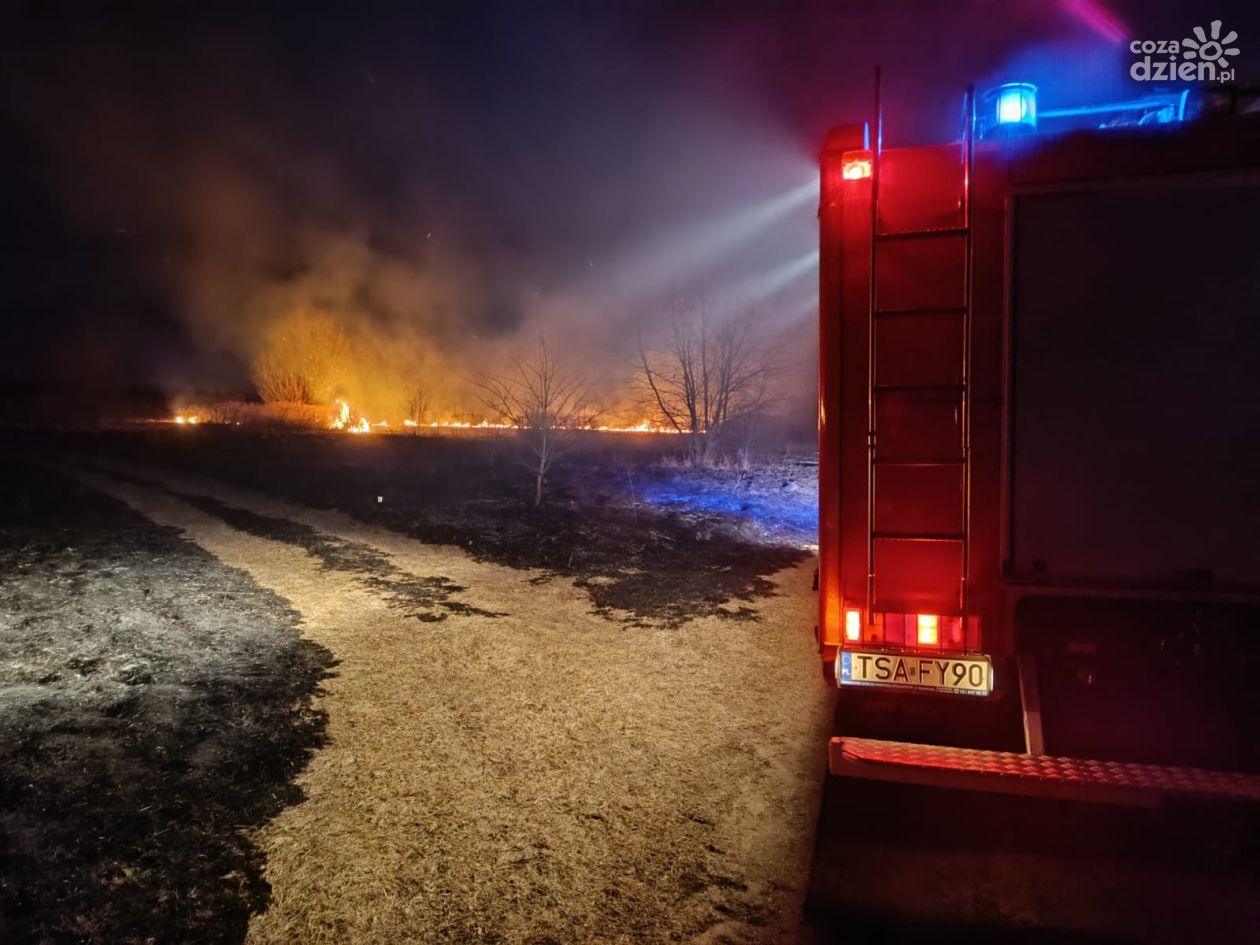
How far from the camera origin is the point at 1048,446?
3.05m

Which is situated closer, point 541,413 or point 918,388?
point 918,388

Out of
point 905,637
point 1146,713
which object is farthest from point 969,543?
point 1146,713

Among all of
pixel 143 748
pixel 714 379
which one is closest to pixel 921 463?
pixel 143 748

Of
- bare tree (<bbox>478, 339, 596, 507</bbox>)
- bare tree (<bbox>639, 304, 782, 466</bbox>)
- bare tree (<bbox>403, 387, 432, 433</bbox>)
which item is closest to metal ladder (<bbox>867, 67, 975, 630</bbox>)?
bare tree (<bbox>478, 339, 596, 507</bbox>)

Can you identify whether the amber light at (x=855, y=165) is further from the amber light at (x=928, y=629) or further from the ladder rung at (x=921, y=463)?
the amber light at (x=928, y=629)

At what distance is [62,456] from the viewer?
26.2m

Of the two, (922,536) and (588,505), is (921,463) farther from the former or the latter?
(588,505)

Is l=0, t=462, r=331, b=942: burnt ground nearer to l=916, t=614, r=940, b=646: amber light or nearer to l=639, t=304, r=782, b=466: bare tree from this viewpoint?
l=916, t=614, r=940, b=646: amber light

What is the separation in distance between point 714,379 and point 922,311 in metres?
18.0

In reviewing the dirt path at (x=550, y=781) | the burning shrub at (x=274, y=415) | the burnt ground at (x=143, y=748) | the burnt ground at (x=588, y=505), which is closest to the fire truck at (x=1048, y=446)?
the dirt path at (x=550, y=781)

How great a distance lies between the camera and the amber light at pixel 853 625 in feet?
10.8

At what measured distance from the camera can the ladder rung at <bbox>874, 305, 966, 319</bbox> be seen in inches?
122

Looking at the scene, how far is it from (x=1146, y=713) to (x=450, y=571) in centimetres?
750

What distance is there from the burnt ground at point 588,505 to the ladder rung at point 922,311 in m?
4.25
